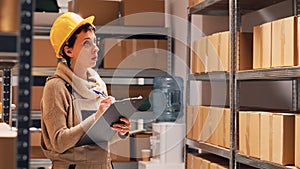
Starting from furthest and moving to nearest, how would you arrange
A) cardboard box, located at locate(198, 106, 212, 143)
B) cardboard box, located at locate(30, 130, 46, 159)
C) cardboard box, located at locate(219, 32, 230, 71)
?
cardboard box, located at locate(30, 130, 46, 159) < cardboard box, located at locate(198, 106, 212, 143) < cardboard box, located at locate(219, 32, 230, 71)

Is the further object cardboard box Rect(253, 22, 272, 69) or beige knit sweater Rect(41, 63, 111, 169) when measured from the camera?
cardboard box Rect(253, 22, 272, 69)

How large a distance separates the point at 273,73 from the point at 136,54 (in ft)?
7.39

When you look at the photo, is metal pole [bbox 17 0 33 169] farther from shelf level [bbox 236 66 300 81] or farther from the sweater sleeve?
shelf level [bbox 236 66 300 81]

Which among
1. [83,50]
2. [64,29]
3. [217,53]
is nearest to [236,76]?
[217,53]

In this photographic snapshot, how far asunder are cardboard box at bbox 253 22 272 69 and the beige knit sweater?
0.92 meters

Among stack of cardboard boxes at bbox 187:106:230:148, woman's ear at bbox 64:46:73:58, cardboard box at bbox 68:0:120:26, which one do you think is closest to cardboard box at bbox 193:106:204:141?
stack of cardboard boxes at bbox 187:106:230:148

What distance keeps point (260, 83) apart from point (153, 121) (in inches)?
61.2

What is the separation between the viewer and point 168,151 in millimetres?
4234

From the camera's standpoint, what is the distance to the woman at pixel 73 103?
94.0 inches

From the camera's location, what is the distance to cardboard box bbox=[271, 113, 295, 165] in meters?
2.42

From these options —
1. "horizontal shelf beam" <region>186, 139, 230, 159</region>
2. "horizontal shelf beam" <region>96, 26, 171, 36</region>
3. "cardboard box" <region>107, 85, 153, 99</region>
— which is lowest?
"horizontal shelf beam" <region>186, 139, 230, 159</region>

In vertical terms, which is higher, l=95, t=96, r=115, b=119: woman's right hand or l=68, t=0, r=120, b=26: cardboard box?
l=68, t=0, r=120, b=26: cardboard box

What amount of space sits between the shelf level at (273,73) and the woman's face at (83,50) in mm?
865

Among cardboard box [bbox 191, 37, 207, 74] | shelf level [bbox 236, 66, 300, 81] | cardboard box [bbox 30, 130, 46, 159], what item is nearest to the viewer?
shelf level [bbox 236, 66, 300, 81]
